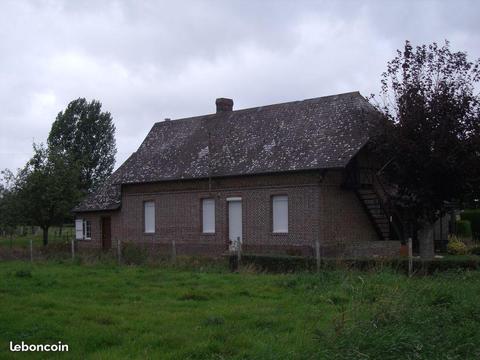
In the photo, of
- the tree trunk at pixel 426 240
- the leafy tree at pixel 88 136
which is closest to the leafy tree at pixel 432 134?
the tree trunk at pixel 426 240

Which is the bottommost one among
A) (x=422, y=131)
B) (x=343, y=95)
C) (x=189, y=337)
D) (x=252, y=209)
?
(x=189, y=337)

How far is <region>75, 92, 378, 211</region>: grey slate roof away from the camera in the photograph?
2827cm

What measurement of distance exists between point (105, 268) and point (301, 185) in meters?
10.1

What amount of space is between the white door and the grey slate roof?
5.16 feet

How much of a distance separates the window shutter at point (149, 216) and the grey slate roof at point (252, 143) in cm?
143

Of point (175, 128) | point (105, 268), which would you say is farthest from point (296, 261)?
point (175, 128)

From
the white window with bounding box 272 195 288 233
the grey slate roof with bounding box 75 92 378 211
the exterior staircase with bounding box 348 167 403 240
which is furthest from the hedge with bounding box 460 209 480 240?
the white window with bounding box 272 195 288 233

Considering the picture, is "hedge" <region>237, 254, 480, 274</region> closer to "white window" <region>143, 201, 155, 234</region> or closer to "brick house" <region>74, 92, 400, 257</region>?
"brick house" <region>74, 92, 400, 257</region>

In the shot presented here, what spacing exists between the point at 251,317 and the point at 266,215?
17.9 metres

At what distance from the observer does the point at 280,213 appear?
29.2m

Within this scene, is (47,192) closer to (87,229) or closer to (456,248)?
(87,229)

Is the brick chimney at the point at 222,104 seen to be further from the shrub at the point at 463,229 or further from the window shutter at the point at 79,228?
the shrub at the point at 463,229

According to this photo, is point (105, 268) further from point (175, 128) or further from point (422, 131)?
point (175, 128)

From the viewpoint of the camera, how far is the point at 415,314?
34.3ft
